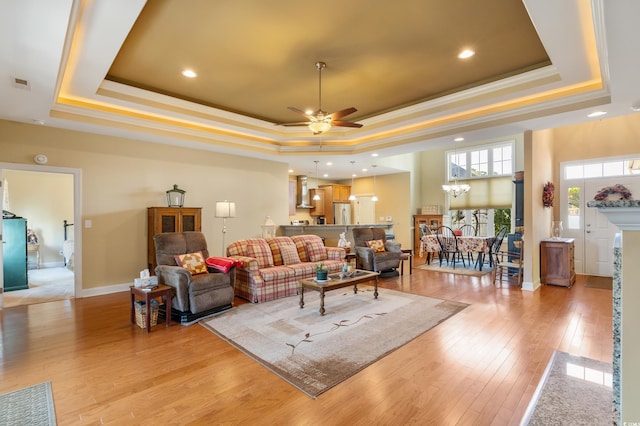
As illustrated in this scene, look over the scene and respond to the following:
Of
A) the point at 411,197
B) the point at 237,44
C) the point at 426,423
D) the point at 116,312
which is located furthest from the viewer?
the point at 411,197

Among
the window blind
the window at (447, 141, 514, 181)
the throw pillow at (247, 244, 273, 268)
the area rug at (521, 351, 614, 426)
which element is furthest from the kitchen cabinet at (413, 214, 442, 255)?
the area rug at (521, 351, 614, 426)

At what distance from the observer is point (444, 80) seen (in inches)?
177

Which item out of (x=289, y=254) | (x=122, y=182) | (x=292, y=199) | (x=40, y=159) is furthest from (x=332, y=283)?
(x=292, y=199)

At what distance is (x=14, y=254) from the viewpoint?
5.52 m

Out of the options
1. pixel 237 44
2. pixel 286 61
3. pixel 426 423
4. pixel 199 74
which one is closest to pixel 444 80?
pixel 286 61

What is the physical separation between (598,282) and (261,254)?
6265 millimetres

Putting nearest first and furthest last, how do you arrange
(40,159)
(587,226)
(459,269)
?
(40,159) < (587,226) < (459,269)

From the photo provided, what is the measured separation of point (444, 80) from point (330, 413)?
4424mm

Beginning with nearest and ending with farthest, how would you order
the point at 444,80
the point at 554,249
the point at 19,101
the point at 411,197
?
the point at 19,101 → the point at 444,80 → the point at 554,249 → the point at 411,197

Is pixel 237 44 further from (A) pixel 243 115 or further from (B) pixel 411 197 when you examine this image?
(B) pixel 411 197

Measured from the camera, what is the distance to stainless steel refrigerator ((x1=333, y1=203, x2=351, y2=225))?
35.2ft

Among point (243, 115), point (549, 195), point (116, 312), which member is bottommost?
point (116, 312)

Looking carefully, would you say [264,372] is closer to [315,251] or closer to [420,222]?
[315,251]

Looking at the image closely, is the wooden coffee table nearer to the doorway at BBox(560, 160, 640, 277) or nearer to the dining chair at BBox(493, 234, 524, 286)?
the dining chair at BBox(493, 234, 524, 286)
